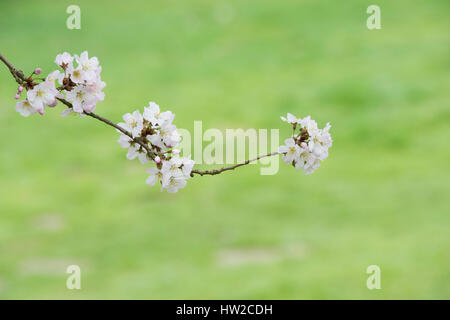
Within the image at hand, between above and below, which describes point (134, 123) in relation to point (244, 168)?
below

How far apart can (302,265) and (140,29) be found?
6955 millimetres

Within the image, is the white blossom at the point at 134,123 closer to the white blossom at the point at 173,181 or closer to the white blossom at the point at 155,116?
the white blossom at the point at 155,116

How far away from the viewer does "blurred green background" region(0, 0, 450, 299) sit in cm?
543

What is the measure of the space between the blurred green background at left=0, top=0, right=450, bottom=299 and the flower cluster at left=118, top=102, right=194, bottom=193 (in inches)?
142

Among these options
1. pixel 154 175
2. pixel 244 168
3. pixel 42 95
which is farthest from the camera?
pixel 244 168

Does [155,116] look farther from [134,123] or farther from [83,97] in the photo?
[83,97]

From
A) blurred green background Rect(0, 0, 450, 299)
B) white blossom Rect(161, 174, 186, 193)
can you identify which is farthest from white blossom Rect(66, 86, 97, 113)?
blurred green background Rect(0, 0, 450, 299)

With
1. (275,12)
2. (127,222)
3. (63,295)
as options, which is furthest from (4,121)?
(275,12)

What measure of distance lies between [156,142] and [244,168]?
595 cm

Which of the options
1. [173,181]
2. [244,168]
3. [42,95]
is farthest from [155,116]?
[244,168]

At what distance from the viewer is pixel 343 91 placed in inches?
349

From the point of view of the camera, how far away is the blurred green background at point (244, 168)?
214 inches

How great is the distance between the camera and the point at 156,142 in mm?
1540

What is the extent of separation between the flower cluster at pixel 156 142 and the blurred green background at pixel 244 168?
3.61m
